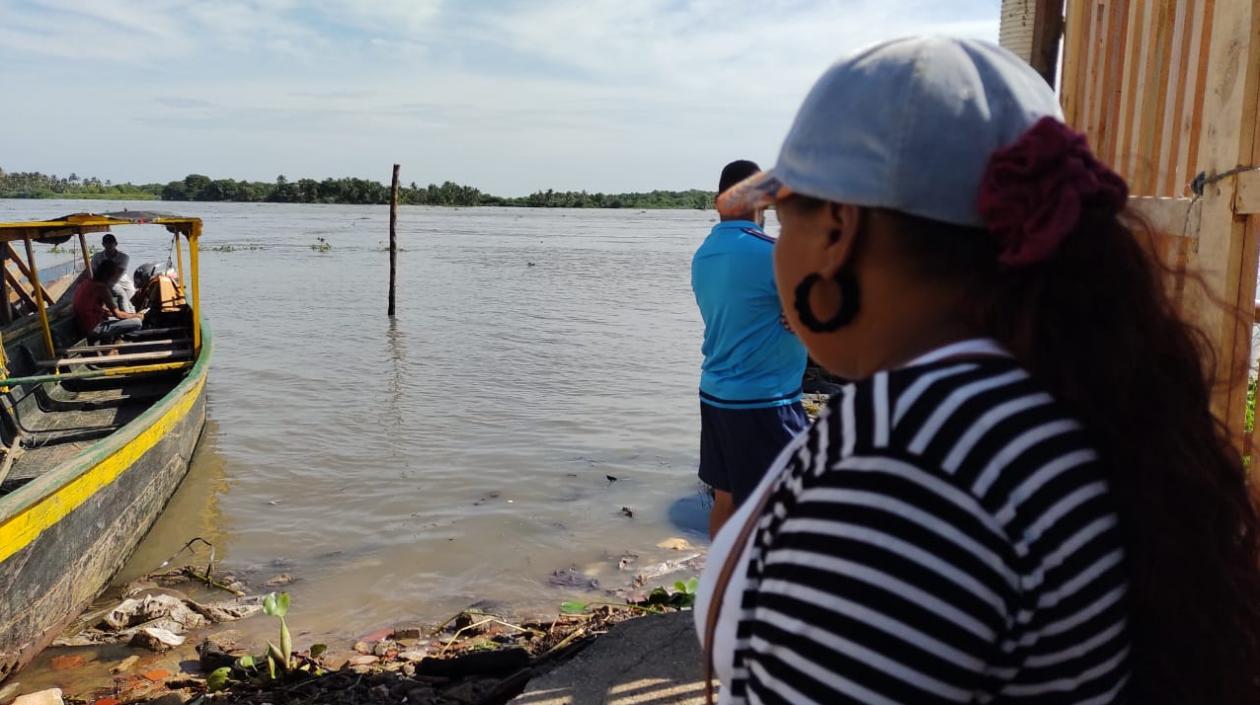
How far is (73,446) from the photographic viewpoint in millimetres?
7609

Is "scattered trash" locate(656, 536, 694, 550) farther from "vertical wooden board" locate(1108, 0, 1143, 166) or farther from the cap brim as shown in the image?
the cap brim

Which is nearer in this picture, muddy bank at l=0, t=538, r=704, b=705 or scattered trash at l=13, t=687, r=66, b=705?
muddy bank at l=0, t=538, r=704, b=705

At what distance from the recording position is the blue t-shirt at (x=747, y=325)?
3.79 m

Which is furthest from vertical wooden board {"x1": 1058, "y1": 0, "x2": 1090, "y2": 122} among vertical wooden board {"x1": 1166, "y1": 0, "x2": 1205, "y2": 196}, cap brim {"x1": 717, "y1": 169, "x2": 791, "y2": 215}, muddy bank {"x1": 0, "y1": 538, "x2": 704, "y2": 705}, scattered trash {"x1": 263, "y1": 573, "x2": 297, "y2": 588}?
scattered trash {"x1": 263, "y1": 573, "x2": 297, "y2": 588}

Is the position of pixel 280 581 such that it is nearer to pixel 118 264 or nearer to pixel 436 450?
pixel 436 450

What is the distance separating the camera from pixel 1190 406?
986 mm

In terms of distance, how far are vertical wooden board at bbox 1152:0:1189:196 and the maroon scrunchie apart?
1.96m

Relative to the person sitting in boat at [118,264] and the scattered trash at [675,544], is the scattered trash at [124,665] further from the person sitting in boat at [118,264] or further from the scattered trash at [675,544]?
the person sitting in boat at [118,264]

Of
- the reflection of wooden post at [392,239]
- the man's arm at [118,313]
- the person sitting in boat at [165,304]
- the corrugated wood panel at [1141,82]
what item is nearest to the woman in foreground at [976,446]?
the corrugated wood panel at [1141,82]

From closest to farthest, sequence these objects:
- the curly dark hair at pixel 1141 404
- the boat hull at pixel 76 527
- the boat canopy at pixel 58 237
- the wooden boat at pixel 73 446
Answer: the curly dark hair at pixel 1141 404 → the boat hull at pixel 76 527 → the wooden boat at pixel 73 446 → the boat canopy at pixel 58 237

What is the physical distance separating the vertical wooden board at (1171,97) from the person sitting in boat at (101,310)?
10209 millimetres

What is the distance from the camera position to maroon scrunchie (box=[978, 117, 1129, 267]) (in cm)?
89

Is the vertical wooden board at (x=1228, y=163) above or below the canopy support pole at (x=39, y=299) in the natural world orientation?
above

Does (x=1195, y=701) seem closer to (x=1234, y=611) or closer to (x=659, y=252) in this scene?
(x=1234, y=611)
